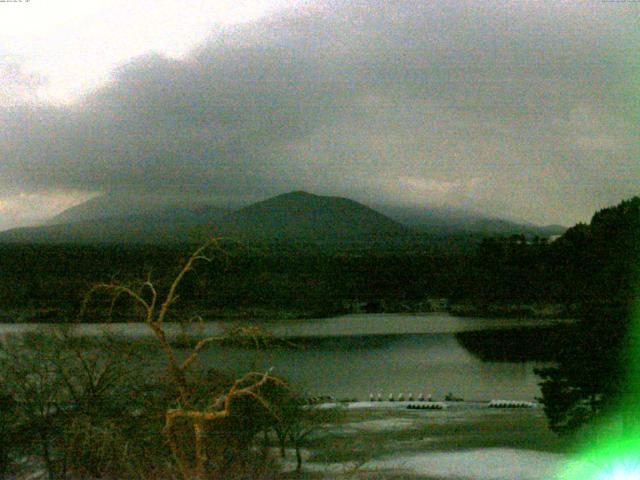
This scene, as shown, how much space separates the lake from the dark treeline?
3.86 metres

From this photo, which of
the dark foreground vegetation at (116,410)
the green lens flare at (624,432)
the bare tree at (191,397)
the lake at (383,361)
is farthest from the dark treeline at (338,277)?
the dark foreground vegetation at (116,410)

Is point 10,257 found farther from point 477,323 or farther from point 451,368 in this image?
point 477,323

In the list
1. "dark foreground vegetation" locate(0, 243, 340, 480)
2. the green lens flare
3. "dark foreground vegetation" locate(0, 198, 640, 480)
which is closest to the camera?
"dark foreground vegetation" locate(0, 198, 640, 480)

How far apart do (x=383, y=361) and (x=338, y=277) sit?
3924 cm

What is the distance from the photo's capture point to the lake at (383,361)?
43281mm

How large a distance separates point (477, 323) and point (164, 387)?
74385mm

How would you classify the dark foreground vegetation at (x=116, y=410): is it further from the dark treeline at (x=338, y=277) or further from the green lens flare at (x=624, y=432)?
the dark treeline at (x=338, y=277)

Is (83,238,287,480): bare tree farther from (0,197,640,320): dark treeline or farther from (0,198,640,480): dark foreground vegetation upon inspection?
(0,197,640,320): dark treeline

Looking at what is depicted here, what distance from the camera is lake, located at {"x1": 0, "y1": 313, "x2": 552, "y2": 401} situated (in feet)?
142

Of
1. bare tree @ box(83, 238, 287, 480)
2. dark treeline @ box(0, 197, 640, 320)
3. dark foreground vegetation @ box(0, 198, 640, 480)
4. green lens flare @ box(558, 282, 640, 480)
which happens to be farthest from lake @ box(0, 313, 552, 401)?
bare tree @ box(83, 238, 287, 480)

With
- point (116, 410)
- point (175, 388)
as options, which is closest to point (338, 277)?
point (116, 410)

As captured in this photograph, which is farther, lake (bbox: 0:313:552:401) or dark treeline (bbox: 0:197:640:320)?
dark treeline (bbox: 0:197:640:320)

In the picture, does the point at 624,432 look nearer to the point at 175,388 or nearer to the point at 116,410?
the point at 116,410

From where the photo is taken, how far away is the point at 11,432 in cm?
1334
